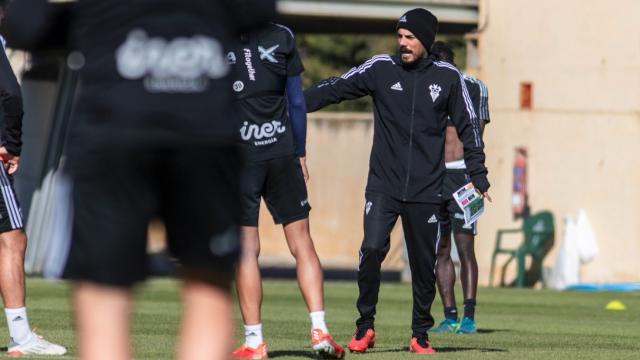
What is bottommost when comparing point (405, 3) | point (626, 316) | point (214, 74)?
point (626, 316)

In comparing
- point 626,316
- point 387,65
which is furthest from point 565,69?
point 387,65

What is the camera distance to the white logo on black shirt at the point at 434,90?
33.7 feet

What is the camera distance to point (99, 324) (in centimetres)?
430

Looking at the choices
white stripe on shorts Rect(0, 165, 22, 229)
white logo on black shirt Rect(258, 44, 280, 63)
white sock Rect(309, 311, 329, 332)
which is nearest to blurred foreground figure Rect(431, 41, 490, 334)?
white sock Rect(309, 311, 329, 332)

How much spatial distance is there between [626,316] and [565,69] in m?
7.97

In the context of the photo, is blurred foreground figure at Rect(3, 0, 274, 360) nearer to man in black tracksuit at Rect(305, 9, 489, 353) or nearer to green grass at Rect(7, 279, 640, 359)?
green grass at Rect(7, 279, 640, 359)

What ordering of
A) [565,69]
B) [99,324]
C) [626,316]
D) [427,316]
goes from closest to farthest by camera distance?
[99,324] → [427,316] → [626,316] → [565,69]

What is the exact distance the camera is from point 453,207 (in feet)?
42.6

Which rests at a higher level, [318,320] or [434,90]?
[434,90]

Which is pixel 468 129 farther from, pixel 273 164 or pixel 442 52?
pixel 442 52

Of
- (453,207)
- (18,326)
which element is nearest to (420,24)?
(453,207)

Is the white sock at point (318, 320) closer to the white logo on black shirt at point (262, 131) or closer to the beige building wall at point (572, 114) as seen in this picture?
the white logo on black shirt at point (262, 131)

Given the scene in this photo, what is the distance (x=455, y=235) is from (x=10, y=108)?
483 centimetres

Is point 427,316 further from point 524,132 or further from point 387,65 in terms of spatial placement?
point 524,132
